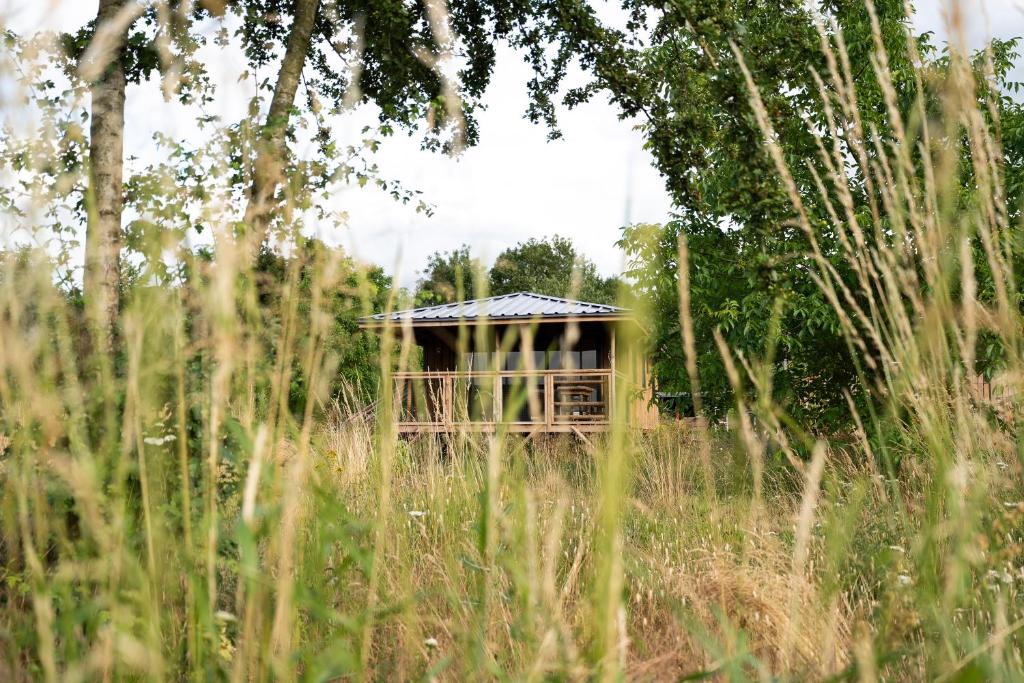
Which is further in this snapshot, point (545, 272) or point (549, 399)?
point (545, 272)

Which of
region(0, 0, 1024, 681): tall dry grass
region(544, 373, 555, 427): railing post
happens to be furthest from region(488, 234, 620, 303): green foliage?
region(0, 0, 1024, 681): tall dry grass

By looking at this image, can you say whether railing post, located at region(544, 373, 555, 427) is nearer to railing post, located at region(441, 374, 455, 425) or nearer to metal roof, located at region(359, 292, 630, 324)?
metal roof, located at region(359, 292, 630, 324)

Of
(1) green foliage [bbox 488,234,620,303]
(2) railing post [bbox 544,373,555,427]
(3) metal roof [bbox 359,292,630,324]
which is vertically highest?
(1) green foliage [bbox 488,234,620,303]

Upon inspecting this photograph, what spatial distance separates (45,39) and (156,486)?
41.9 inches

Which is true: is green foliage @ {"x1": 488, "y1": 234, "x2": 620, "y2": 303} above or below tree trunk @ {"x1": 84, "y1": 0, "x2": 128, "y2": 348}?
above

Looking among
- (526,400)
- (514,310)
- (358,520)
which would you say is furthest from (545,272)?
(358,520)

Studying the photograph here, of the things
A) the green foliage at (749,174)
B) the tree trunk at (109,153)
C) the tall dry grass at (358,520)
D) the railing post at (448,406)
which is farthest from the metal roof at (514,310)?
the tall dry grass at (358,520)

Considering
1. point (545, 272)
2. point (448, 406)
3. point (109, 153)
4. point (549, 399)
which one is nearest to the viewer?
point (109, 153)

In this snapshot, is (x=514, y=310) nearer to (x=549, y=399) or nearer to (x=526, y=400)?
(x=549, y=399)

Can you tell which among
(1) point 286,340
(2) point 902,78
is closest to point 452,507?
(1) point 286,340

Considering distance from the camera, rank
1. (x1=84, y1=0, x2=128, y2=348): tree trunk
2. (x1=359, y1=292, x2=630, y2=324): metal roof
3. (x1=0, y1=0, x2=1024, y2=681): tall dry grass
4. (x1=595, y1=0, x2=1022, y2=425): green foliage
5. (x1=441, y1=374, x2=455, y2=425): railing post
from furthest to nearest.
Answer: (x1=359, y1=292, x2=630, y2=324): metal roof → (x1=595, y1=0, x2=1022, y2=425): green foliage → (x1=84, y1=0, x2=128, y2=348): tree trunk → (x1=441, y1=374, x2=455, y2=425): railing post → (x1=0, y1=0, x2=1024, y2=681): tall dry grass

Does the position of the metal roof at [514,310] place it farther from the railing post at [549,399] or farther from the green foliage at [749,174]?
the green foliage at [749,174]

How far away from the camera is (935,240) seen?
1555 mm

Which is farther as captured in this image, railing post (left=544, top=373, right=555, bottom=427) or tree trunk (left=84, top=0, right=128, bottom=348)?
railing post (left=544, top=373, right=555, bottom=427)
